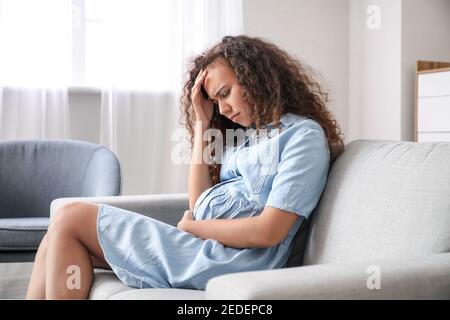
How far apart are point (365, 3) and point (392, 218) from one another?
319 centimetres

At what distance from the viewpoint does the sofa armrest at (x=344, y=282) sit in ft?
3.39

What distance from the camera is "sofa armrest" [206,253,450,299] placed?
1.03m

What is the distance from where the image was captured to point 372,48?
429 centimetres

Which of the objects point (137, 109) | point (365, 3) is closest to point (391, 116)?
point (365, 3)

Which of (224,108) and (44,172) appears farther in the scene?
(44,172)

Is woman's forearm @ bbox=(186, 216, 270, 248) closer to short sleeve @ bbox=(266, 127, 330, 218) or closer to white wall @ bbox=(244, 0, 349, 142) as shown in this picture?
short sleeve @ bbox=(266, 127, 330, 218)

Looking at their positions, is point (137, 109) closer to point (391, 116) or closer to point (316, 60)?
point (316, 60)

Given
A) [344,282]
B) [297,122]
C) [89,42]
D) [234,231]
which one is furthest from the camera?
[89,42]

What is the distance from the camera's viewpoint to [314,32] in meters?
4.33

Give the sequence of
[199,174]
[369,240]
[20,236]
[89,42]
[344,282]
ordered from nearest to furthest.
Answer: [344,282] < [369,240] < [199,174] < [20,236] < [89,42]

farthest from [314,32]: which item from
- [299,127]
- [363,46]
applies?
[299,127]

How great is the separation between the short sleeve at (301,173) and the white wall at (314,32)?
100 inches

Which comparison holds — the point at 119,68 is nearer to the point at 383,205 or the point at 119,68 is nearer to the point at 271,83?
the point at 271,83

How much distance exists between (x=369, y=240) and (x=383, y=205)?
3.4 inches
